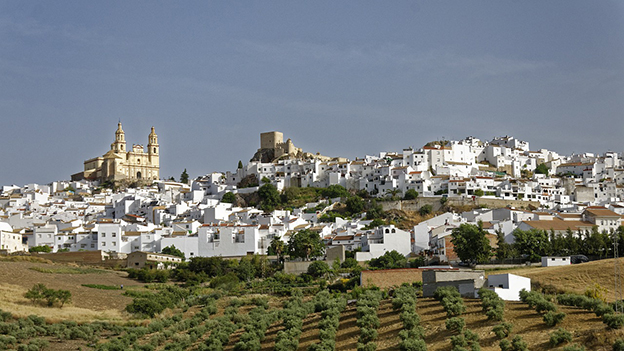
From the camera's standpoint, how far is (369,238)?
198ft

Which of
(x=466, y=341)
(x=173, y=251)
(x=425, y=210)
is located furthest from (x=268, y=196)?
(x=466, y=341)

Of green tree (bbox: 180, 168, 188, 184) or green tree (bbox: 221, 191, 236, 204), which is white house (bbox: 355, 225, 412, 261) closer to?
green tree (bbox: 221, 191, 236, 204)

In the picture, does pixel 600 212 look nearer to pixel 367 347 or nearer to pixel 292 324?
pixel 292 324

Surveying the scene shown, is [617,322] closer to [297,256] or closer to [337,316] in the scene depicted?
[337,316]

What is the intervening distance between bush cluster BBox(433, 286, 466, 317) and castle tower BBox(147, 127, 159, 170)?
8941 cm

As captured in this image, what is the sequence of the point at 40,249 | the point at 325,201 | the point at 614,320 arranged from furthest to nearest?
the point at 325,201 < the point at 40,249 < the point at 614,320

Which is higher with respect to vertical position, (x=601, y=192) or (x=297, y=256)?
(x=601, y=192)

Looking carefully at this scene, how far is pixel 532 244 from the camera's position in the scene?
53156 millimetres

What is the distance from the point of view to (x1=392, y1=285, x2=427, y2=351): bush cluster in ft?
86.2

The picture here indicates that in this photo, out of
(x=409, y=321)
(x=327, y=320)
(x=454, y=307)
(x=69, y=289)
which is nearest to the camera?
(x=409, y=321)

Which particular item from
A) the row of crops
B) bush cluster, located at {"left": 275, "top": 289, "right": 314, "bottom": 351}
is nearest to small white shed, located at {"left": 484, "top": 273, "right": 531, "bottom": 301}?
the row of crops

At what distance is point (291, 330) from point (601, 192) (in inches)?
2442

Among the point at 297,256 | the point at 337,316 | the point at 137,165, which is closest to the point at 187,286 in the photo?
the point at 297,256

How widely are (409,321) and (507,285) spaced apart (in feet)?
18.1
